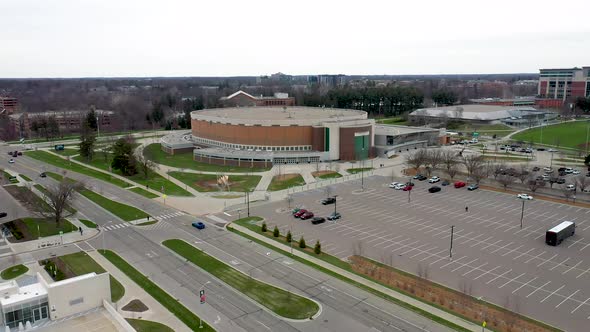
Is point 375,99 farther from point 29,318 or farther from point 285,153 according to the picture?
point 29,318

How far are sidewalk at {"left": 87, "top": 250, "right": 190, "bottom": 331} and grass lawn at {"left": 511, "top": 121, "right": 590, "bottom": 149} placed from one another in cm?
11360

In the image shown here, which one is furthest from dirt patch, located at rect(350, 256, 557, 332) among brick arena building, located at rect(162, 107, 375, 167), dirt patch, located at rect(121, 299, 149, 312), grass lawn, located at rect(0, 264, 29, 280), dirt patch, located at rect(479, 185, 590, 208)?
brick arena building, located at rect(162, 107, 375, 167)

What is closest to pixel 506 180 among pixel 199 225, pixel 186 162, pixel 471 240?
pixel 471 240

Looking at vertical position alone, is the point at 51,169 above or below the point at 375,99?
below

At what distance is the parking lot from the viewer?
3919 centimetres

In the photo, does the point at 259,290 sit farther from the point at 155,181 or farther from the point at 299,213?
the point at 155,181

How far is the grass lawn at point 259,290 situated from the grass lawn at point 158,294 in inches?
208

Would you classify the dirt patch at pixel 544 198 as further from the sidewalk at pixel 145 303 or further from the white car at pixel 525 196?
the sidewalk at pixel 145 303

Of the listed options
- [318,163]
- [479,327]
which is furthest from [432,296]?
[318,163]

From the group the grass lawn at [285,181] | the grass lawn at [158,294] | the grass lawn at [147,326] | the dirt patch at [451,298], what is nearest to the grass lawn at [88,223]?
the grass lawn at [158,294]

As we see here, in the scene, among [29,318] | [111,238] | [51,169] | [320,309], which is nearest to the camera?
[29,318]

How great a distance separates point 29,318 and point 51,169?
72748 millimetres

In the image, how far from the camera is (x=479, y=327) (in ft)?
110

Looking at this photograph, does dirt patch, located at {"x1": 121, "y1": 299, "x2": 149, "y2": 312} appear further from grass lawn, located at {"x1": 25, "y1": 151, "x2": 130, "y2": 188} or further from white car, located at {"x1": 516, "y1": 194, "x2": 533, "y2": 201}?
white car, located at {"x1": 516, "y1": 194, "x2": 533, "y2": 201}
